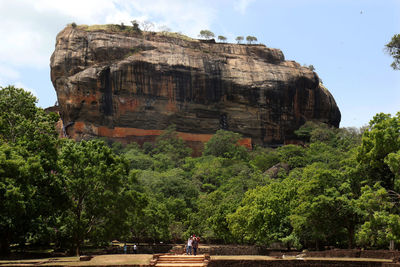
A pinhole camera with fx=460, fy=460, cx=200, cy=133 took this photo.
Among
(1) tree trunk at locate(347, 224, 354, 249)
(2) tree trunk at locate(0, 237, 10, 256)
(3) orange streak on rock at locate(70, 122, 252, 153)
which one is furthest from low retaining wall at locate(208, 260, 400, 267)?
(3) orange streak on rock at locate(70, 122, 252, 153)

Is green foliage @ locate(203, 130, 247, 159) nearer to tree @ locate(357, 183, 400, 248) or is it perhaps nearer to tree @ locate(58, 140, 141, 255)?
tree @ locate(58, 140, 141, 255)

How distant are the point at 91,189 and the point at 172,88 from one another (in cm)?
3957

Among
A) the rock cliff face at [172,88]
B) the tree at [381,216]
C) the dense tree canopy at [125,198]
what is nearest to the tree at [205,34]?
the rock cliff face at [172,88]

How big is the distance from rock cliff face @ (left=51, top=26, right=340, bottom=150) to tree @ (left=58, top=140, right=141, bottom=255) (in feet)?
117

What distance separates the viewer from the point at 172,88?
59.9m

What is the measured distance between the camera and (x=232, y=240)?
34.1m

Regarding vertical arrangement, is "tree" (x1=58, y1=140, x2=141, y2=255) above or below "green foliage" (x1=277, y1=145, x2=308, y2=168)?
below

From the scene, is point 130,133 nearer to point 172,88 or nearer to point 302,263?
point 172,88

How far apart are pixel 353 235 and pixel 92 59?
142 ft

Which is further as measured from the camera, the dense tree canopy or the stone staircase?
the dense tree canopy

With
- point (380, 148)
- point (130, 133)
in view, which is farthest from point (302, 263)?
point (130, 133)

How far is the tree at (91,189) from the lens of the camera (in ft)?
68.9

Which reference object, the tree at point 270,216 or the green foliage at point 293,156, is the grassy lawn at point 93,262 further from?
the green foliage at point 293,156

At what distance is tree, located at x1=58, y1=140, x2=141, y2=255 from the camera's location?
21.0 metres
